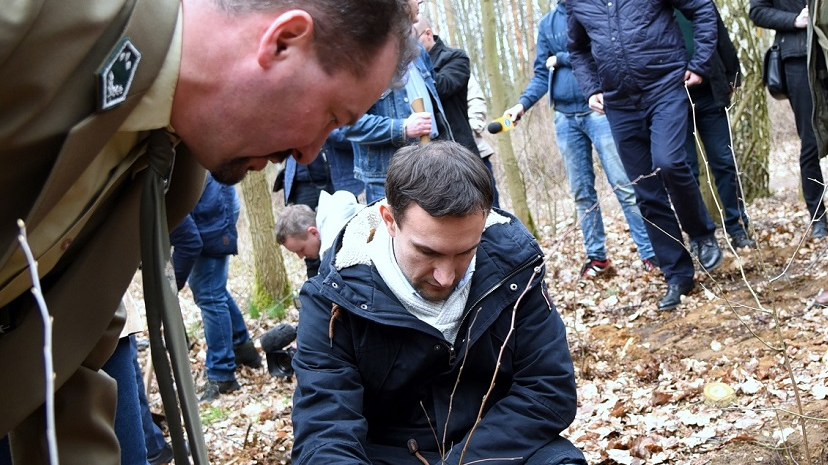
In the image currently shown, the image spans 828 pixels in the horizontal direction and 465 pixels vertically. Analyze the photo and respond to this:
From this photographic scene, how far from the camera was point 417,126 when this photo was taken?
16.8 ft

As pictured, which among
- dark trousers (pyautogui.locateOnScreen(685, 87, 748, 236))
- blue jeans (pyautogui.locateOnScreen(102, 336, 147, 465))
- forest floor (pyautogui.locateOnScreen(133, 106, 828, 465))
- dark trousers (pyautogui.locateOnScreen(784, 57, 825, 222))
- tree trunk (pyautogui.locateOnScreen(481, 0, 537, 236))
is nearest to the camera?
blue jeans (pyautogui.locateOnScreen(102, 336, 147, 465))

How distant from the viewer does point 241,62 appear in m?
1.44

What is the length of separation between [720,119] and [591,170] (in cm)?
109

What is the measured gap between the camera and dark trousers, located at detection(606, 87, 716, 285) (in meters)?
5.32

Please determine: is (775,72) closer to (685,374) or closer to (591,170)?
(591,170)

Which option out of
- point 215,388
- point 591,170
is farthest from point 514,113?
point 215,388

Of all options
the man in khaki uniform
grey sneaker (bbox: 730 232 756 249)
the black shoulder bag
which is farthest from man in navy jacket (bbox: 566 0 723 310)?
the man in khaki uniform

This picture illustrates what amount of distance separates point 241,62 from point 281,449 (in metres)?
3.17

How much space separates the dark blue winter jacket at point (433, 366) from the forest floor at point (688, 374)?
11.3 inches

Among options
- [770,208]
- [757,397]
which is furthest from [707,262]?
[770,208]

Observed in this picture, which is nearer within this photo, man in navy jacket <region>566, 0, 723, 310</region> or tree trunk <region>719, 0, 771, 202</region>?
man in navy jacket <region>566, 0, 723, 310</region>

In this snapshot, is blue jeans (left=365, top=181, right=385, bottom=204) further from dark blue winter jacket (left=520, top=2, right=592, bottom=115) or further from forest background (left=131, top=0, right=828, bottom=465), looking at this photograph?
dark blue winter jacket (left=520, top=2, right=592, bottom=115)

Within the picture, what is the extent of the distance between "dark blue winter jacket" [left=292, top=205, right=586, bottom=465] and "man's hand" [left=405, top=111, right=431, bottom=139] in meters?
2.40

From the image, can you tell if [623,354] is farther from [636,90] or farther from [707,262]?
[636,90]
